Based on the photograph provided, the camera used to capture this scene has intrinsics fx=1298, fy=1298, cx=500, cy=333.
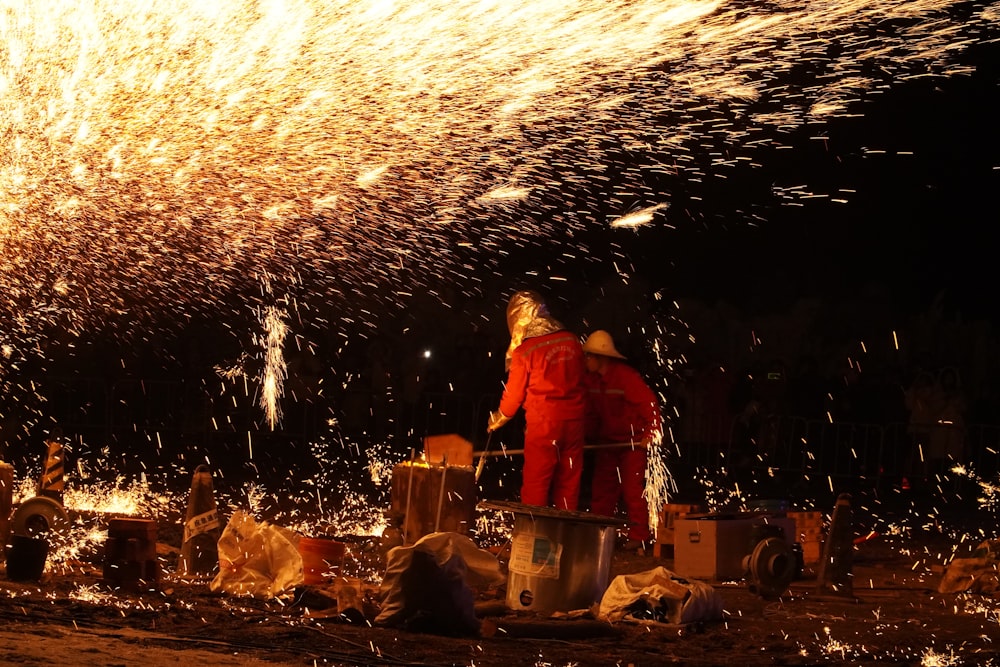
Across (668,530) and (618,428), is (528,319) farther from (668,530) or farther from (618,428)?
(668,530)

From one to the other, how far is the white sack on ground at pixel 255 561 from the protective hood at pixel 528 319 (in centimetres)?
259

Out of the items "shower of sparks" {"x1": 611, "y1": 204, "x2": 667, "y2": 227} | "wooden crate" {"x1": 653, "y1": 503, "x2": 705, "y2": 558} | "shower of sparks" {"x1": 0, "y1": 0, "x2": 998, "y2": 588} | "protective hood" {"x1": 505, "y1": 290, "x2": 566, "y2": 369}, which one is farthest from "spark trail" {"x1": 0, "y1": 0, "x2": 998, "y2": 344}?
"shower of sparks" {"x1": 611, "y1": 204, "x2": 667, "y2": 227}

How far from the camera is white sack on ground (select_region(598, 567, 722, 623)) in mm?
6934

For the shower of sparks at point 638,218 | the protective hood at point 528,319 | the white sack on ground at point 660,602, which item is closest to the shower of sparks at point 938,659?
the white sack on ground at point 660,602

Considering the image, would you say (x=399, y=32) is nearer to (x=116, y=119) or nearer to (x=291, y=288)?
(x=116, y=119)

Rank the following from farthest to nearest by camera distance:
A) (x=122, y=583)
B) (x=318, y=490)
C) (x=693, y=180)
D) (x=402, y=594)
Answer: (x=693, y=180)
(x=318, y=490)
(x=122, y=583)
(x=402, y=594)

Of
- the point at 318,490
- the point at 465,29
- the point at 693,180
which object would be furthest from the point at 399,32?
the point at 693,180

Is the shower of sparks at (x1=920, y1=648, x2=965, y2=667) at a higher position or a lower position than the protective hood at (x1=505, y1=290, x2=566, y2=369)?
lower

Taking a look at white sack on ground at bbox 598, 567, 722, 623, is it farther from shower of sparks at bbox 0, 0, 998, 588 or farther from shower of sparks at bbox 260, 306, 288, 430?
shower of sparks at bbox 260, 306, 288, 430

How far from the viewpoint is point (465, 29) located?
9.62m

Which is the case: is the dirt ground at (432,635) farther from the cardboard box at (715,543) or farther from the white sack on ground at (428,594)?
the cardboard box at (715,543)

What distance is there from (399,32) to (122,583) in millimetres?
4547

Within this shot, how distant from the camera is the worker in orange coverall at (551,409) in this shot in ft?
31.0

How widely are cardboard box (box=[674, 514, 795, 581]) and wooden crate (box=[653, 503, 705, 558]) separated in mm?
572
